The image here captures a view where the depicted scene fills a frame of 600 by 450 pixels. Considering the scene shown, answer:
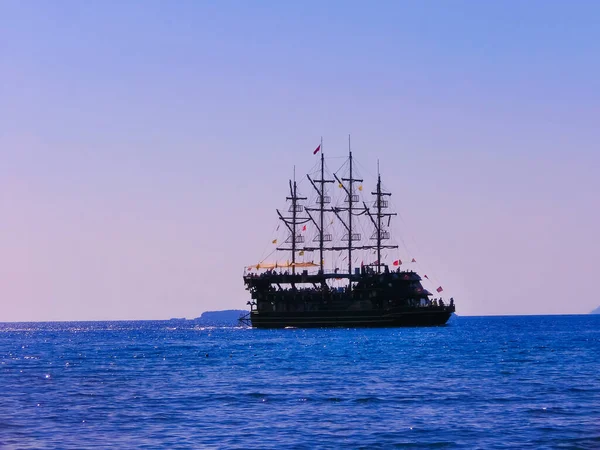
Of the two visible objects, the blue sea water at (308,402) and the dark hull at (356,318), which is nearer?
the blue sea water at (308,402)

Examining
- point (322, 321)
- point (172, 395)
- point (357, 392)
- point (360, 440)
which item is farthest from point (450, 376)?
point (322, 321)

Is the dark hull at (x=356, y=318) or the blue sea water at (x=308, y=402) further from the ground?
the dark hull at (x=356, y=318)

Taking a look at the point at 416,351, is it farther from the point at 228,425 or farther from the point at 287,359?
the point at 228,425

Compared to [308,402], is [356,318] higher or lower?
higher

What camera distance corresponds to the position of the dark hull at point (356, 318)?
427ft

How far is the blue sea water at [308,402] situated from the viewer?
109ft

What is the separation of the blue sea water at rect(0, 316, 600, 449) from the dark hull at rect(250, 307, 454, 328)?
53992 mm

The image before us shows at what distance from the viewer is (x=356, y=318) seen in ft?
436

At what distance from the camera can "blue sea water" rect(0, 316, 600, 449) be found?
33.2 m

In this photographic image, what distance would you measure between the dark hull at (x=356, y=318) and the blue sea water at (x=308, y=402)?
54.0 meters

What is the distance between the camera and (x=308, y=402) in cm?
4306

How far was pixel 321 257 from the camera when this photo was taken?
142375mm

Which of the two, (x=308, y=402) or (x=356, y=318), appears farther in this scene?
(x=356, y=318)

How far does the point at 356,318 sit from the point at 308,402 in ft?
296
